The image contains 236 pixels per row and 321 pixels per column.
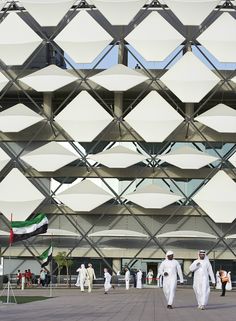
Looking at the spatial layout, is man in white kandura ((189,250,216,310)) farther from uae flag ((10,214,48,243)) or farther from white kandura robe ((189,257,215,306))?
uae flag ((10,214,48,243))

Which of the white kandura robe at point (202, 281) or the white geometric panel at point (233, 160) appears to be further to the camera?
the white geometric panel at point (233, 160)

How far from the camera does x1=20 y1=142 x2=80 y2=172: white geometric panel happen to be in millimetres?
39625

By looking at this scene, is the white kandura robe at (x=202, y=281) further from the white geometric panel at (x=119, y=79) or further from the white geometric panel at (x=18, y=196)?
the white geometric panel at (x=18, y=196)

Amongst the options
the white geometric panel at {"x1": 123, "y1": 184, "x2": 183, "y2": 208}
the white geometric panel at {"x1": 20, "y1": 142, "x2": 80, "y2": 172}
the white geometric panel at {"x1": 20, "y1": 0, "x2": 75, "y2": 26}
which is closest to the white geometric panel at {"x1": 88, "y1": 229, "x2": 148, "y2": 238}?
the white geometric panel at {"x1": 123, "y1": 184, "x2": 183, "y2": 208}

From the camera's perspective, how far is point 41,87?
131 feet

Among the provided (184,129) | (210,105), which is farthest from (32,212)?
(210,105)

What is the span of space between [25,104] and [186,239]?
13.0 metres

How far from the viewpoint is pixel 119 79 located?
3934 cm

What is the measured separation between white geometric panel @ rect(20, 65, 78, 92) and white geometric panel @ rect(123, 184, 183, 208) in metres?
7.51

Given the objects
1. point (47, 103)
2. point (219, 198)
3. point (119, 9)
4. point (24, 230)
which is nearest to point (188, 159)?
point (219, 198)

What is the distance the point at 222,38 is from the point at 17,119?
1271cm

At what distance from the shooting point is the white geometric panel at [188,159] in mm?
39031

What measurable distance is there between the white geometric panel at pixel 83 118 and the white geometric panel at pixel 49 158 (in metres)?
1.09

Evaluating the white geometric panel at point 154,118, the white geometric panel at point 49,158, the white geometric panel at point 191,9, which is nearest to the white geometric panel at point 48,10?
the white geometric panel at point 191,9
